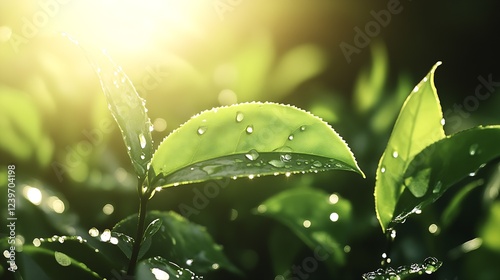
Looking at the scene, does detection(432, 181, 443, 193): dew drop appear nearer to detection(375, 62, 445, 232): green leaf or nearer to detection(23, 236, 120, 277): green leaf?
detection(375, 62, 445, 232): green leaf

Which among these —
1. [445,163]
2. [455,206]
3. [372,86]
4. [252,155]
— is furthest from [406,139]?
[372,86]

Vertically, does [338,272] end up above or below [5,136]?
below

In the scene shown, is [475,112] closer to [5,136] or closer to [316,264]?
[316,264]

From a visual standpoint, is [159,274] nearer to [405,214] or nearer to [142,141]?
[142,141]

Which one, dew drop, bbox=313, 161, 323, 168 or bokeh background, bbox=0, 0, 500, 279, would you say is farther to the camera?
bokeh background, bbox=0, 0, 500, 279

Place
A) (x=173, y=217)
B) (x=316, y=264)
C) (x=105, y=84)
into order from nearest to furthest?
1. (x=105, y=84)
2. (x=173, y=217)
3. (x=316, y=264)

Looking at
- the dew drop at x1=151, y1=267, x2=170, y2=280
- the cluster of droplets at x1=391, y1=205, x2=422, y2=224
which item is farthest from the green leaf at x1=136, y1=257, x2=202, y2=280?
the cluster of droplets at x1=391, y1=205, x2=422, y2=224

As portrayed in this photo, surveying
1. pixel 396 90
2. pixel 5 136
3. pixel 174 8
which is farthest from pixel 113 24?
pixel 396 90
